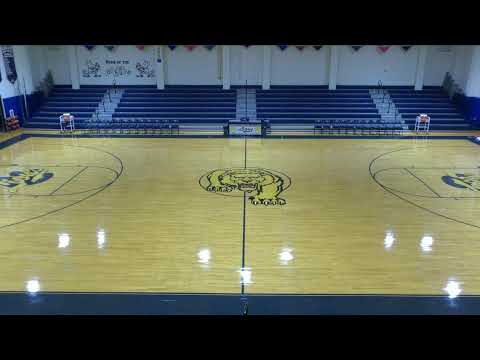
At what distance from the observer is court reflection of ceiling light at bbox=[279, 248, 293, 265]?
21.0ft

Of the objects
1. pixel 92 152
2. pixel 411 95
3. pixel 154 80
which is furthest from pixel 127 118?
pixel 411 95

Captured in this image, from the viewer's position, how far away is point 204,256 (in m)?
6.57

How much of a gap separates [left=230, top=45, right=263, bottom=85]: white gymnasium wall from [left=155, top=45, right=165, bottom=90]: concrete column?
3.50 metres

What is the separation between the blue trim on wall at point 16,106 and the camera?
56.4 feet

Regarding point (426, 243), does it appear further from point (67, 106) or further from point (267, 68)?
point (67, 106)

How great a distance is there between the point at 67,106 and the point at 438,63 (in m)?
18.4

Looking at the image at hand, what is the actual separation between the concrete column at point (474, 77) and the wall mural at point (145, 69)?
49.9ft

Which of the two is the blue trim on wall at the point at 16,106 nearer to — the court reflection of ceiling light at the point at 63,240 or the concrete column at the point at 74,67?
the concrete column at the point at 74,67

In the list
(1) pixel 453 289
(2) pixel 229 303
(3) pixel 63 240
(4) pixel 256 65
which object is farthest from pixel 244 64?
(2) pixel 229 303

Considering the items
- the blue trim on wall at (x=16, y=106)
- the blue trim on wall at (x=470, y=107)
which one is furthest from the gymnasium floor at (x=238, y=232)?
the blue trim on wall at (x=470, y=107)

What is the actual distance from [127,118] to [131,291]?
1388cm

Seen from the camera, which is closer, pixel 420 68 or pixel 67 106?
pixel 67 106

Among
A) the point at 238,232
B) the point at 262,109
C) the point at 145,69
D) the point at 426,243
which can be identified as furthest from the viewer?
the point at 145,69
